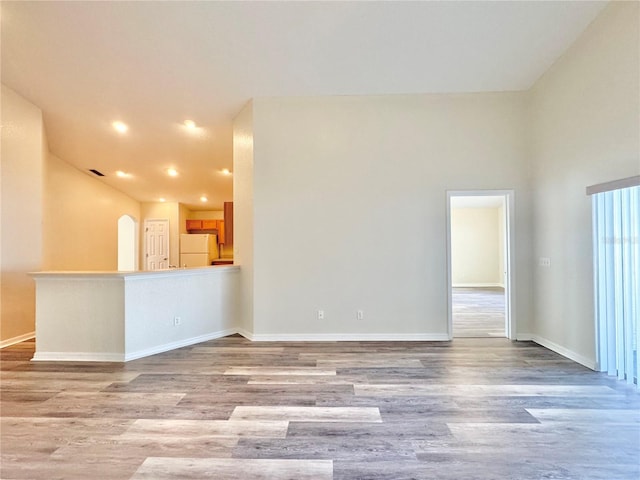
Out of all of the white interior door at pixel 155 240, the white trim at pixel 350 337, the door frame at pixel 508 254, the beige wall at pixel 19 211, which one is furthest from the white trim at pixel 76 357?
the white interior door at pixel 155 240

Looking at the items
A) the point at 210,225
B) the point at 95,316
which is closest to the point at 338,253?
the point at 95,316

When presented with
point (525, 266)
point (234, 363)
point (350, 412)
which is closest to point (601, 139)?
point (525, 266)

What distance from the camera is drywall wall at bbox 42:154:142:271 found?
5874 mm

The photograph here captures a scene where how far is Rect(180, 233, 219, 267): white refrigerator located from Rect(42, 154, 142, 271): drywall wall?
1.64 metres

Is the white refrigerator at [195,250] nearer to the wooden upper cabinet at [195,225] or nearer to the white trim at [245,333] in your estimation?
the wooden upper cabinet at [195,225]

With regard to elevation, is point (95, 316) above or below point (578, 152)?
below

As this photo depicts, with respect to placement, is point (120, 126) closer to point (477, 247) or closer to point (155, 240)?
point (155, 240)

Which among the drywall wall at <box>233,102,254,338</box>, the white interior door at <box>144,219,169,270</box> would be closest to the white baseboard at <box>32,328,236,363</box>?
the drywall wall at <box>233,102,254,338</box>

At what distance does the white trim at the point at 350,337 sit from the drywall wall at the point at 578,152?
1.44m

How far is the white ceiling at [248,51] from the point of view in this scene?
3229 millimetres

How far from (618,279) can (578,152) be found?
1.43 meters

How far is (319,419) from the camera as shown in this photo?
2.40 m

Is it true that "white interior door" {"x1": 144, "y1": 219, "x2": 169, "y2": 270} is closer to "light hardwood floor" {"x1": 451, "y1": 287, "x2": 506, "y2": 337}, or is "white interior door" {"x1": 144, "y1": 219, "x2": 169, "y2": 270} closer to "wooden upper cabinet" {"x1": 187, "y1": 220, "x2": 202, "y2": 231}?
"wooden upper cabinet" {"x1": 187, "y1": 220, "x2": 202, "y2": 231}

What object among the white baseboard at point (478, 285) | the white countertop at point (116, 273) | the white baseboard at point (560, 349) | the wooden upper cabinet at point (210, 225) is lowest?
the white baseboard at point (478, 285)
